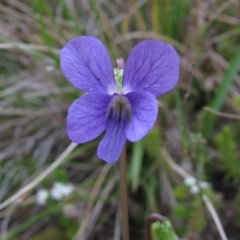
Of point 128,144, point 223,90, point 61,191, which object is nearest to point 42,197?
point 61,191

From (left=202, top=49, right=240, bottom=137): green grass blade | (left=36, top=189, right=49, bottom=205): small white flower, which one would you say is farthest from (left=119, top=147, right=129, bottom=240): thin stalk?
(left=202, top=49, right=240, bottom=137): green grass blade

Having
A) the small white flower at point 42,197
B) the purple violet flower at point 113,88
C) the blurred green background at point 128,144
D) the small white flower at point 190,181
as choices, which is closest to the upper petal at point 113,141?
the purple violet flower at point 113,88

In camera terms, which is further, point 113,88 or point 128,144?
point 128,144

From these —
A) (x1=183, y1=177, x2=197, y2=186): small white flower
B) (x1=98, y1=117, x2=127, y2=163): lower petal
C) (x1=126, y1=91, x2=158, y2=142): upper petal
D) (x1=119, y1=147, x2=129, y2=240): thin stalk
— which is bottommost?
Result: (x1=183, y1=177, x2=197, y2=186): small white flower

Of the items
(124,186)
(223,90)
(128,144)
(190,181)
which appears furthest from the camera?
Result: (128,144)

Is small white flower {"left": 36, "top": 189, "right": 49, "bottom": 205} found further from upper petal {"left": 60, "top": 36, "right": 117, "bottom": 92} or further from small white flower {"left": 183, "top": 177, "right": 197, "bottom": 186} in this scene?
upper petal {"left": 60, "top": 36, "right": 117, "bottom": 92}

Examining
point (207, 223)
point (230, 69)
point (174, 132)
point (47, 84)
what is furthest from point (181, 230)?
point (47, 84)

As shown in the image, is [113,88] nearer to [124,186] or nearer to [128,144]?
[124,186]

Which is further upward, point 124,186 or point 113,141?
point 113,141
